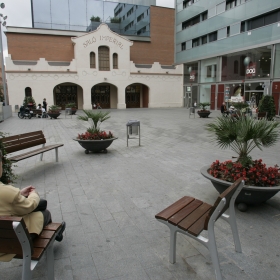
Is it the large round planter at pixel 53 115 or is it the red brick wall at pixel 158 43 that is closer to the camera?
the large round planter at pixel 53 115

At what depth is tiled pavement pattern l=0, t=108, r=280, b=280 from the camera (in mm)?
2676

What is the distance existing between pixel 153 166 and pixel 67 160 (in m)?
2.48

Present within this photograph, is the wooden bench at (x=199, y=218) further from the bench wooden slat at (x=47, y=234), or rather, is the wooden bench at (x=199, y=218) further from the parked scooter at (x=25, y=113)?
the parked scooter at (x=25, y=113)

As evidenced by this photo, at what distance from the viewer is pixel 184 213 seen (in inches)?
113

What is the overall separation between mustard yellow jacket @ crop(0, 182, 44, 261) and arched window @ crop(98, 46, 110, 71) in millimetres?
34562

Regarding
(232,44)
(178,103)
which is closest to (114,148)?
(232,44)

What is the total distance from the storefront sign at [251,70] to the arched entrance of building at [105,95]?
18989 mm

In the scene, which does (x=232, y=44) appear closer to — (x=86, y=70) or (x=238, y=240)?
(x=86, y=70)

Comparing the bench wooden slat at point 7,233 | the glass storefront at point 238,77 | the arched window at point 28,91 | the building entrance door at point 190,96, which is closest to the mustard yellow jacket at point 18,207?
the bench wooden slat at point 7,233

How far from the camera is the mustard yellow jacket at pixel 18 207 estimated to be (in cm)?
222

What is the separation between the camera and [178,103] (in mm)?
39719

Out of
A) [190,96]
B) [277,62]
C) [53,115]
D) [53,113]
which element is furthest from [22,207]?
[190,96]

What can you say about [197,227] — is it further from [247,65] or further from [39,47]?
[39,47]

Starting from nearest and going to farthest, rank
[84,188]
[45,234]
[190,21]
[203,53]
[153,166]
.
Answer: [45,234]
[84,188]
[153,166]
[203,53]
[190,21]
